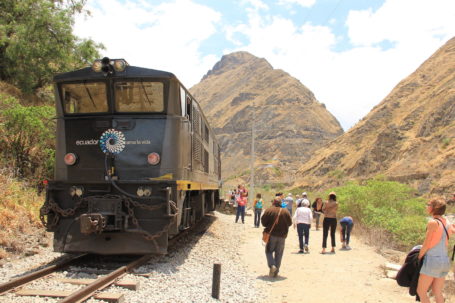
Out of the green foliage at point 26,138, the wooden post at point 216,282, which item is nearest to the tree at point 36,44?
the green foliage at point 26,138

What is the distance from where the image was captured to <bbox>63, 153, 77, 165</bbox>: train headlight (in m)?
8.17

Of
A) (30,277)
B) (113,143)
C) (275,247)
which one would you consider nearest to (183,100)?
(113,143)

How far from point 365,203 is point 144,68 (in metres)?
12.4

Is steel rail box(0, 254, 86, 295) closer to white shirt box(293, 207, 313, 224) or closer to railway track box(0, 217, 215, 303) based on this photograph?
railway track box(0, 217, 215, 303)

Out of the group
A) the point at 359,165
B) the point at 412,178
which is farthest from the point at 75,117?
the point at 359,165

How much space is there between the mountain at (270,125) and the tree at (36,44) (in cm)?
5281

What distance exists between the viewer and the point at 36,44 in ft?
57.9

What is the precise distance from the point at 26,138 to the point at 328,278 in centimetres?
1036

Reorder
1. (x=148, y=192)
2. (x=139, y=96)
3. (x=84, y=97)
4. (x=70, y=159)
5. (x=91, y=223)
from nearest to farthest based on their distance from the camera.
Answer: (x=91, y=223) → (x=148, y=192) → (x=70, y=159) → (x=139, y=96) → (x=84, y=97)

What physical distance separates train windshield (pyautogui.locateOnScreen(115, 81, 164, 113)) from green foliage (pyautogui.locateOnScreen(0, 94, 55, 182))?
6.29 m

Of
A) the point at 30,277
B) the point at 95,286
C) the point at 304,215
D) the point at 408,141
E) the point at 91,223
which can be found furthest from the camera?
the point at 408,141

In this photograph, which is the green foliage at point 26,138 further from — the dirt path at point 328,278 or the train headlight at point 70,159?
the dirt path at point 328,278

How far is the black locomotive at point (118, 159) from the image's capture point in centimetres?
778

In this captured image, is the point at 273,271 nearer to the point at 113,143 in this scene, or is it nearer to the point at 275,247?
the point at 275,247
